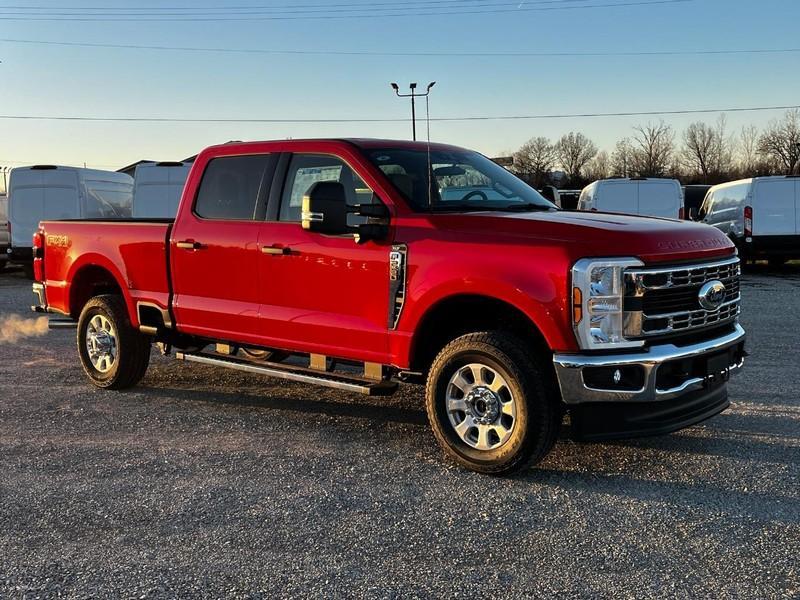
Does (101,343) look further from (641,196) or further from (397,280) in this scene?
(641,196)

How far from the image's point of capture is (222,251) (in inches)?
225

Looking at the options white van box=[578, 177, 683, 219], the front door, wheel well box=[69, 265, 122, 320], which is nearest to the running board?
the front door

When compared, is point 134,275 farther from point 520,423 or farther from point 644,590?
point 644,590

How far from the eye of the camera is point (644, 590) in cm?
315

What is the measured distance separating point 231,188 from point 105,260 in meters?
1.53

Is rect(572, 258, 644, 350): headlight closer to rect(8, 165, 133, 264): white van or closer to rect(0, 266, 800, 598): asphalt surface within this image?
rect(0, 266, 800, 598): asphalt surface

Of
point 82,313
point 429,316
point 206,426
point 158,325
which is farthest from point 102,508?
point 82,313

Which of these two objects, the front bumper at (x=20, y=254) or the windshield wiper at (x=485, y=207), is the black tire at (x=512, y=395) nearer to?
the windshield wiper at (x=485, y=207)

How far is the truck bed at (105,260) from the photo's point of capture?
6.27 m

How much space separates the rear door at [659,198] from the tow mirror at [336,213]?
13711 mm

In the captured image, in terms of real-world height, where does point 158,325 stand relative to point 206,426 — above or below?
above

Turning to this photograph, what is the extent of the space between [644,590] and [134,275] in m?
4.77

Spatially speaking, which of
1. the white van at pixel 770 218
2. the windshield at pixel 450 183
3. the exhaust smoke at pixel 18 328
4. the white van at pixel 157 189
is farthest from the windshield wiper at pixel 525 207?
the white van at pixel 770 218

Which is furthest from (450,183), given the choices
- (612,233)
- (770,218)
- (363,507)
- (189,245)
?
(770,218)
